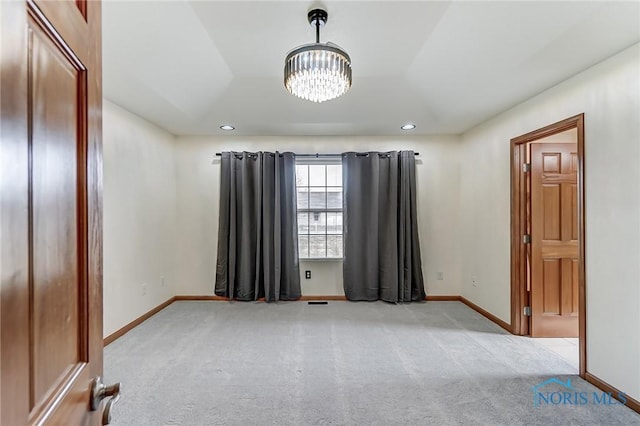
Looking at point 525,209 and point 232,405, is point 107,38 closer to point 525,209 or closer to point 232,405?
point 232,405

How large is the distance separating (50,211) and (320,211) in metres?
3.94

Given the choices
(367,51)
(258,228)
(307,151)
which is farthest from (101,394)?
(307,151)

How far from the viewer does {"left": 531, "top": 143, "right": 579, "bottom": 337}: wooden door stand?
3.11 metres

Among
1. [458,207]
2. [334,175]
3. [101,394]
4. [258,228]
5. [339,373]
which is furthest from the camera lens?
[334,175]

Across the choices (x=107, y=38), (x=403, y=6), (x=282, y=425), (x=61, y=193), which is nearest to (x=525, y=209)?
(x=403, y=6)

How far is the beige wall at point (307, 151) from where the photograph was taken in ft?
14.3

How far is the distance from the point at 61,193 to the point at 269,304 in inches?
146

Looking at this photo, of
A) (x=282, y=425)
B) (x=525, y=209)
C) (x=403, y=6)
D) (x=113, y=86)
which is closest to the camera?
(x=282, y=425)

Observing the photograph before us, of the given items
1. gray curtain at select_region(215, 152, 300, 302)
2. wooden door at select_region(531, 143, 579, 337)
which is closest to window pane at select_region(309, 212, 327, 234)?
gray curtain at select_region(215, 152, 300, 302)

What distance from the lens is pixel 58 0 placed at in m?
0.61

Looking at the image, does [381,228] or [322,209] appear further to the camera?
[322,209]

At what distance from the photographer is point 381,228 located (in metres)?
4.27

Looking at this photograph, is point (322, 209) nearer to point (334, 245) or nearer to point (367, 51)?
point (334, 245)

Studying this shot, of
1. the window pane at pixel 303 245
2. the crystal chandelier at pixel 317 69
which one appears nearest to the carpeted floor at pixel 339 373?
the window pane at pixel 303 245
